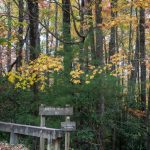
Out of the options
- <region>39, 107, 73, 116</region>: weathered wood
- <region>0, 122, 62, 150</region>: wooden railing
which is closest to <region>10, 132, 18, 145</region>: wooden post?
<region>0, 122, 62, 150</region>: wooden railing

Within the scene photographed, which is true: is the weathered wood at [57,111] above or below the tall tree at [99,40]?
below

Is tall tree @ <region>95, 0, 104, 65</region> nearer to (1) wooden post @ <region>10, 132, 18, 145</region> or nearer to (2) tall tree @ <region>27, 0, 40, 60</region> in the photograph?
(2) tall tree @ <region>27, 0, 40, 60</region>

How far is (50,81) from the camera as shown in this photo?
10.9 metres

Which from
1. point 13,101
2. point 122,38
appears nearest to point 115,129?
point 13,101

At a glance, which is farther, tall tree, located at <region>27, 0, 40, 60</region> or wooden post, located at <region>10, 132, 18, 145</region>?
tall tree, located at <region>27, 0, 40, 60</region>

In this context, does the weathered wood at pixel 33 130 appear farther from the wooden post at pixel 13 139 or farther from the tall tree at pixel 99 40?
the tall tree at pixel 99 40

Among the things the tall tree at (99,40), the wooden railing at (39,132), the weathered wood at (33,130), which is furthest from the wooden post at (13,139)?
the tall tree at (99,40)

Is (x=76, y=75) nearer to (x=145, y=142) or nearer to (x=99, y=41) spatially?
(x=99, y=41)

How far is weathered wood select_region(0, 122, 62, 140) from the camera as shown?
23.2ft

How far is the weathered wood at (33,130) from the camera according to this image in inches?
279

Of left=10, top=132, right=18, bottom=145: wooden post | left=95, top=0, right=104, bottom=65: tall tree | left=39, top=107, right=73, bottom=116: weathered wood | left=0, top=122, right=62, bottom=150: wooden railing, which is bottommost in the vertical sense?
left=10, top=132, right=18, bottom=145: wooden post

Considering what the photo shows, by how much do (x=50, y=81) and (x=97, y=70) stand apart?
6.59 ft

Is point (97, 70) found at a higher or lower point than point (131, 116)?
higher

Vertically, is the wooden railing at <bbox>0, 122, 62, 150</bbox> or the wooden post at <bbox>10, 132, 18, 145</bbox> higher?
the wooden railing at <bbox>0, 122, 62, 150</bbox>
